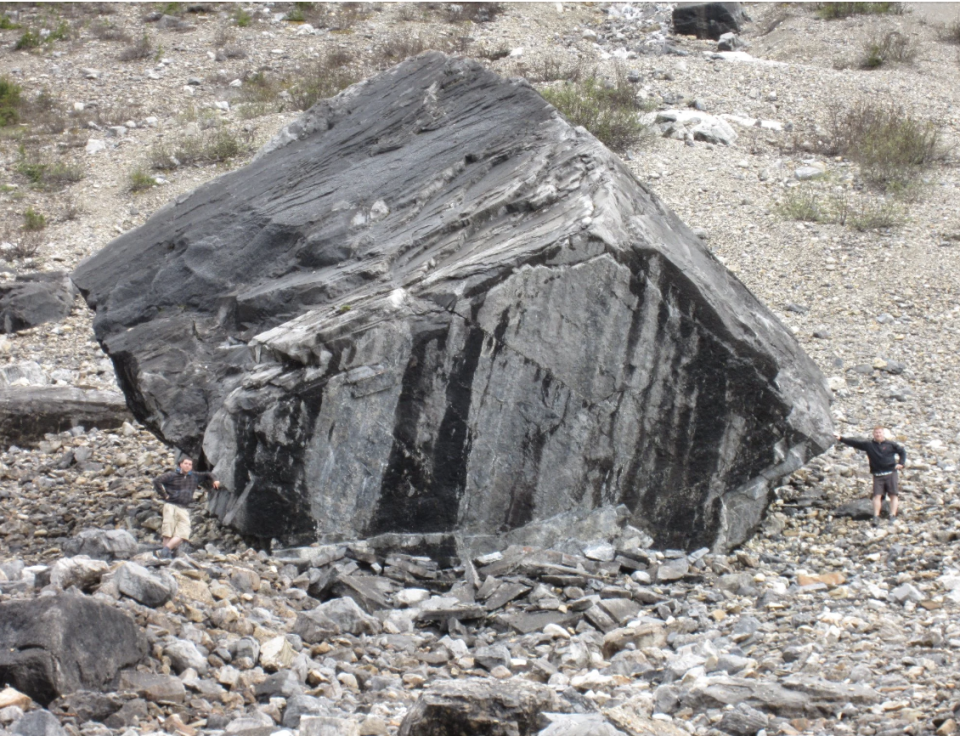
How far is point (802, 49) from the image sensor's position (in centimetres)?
1927

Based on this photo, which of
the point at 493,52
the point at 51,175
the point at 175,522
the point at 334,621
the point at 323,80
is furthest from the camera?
the point at 493,52

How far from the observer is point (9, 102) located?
18.1 m

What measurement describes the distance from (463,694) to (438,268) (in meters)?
3.40

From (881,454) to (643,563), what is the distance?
2.04 metres

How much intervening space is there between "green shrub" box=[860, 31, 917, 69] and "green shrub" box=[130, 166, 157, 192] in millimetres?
12678

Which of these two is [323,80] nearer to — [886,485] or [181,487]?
[181,487]

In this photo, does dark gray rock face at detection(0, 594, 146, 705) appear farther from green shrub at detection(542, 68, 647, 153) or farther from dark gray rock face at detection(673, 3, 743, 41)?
dark gray rock face at detection(673, 3, 743, 41)

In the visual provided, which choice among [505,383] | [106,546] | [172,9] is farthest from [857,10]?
[106,546]

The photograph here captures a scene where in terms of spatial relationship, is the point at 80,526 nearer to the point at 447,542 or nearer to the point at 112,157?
the point at 447,542

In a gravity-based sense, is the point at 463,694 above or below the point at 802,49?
below

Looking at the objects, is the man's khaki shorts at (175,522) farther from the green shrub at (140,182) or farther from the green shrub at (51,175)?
the green shrub at (51,175)

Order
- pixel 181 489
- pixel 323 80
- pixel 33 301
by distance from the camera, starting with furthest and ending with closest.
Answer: pixel 323 80 → pixel 33 301 → pixel 181 489

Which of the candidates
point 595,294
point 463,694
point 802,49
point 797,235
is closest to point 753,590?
point 595,294

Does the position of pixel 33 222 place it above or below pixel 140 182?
below
